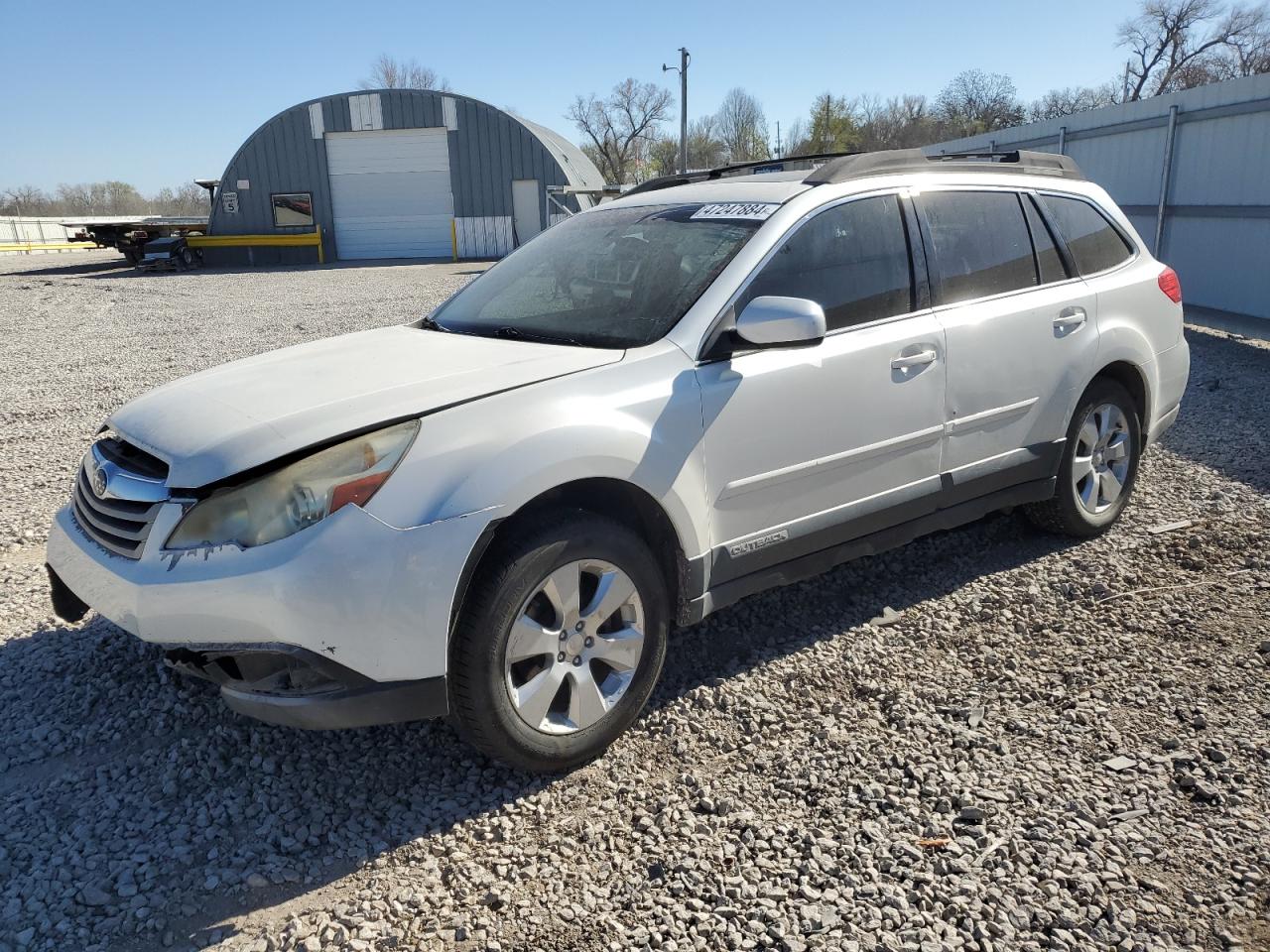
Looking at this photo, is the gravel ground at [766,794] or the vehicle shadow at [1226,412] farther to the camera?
the vehicle shadow at [1226,412]

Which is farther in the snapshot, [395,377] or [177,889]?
[395,377]

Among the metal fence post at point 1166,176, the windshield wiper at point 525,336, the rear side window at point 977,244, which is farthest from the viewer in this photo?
the metal fence post at point 1166,176

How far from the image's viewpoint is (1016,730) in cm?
327

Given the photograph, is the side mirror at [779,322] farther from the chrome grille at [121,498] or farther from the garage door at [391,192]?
the garage door at [391,192]

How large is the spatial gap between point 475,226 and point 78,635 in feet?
94.3

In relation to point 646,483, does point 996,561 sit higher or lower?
lower

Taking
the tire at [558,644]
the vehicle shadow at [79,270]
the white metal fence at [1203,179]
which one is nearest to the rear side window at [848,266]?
the tire at [558,644]

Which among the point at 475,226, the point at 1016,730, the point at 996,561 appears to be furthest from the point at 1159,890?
the point at 475,226

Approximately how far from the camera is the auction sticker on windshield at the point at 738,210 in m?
3.64

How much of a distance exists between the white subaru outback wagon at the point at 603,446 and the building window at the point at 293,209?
2976cm

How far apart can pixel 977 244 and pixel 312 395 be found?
2.90 metres

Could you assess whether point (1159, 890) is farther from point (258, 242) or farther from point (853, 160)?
point (258, 242)

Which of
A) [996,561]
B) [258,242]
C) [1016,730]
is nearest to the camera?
[1016,730]

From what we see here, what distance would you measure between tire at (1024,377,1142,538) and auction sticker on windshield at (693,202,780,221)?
1.96 meters
